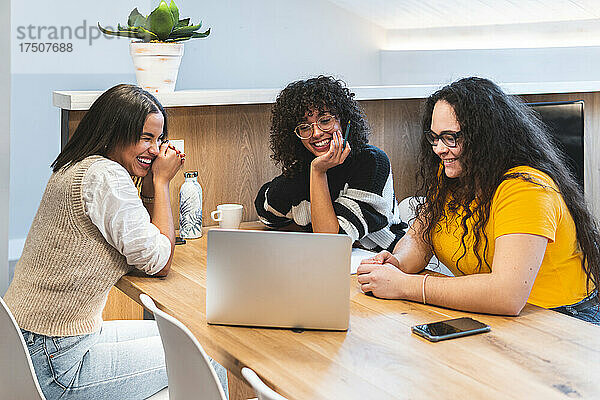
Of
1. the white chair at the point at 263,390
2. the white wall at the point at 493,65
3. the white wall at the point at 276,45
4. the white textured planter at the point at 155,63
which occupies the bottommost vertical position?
the white chair at the point at 263,390

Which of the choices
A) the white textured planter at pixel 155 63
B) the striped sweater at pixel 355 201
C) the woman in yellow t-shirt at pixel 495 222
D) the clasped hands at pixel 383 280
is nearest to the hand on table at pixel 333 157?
the striped sweater at pixel 355 201

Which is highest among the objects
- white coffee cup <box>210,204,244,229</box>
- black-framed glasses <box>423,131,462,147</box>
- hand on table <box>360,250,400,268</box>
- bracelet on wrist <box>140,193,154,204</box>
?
black-framed glasses <box>423,131,462,147</box>

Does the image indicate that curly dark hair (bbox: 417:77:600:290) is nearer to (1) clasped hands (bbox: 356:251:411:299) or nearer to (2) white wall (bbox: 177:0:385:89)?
(1) clasped hands (bbox: 356:251:411:299)

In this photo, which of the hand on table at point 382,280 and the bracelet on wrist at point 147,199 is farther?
the bracelet on wrist at point 147,199

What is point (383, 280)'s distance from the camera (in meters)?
1.54

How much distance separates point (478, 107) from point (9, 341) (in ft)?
3.78

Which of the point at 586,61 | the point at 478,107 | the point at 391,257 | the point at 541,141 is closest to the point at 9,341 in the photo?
the point at 391,257

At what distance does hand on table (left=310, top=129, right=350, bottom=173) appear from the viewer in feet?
6.50

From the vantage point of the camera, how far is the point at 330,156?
6.51 ft

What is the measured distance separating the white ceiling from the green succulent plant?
7.04 feet

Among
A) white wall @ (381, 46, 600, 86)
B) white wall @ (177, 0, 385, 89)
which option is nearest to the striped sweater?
white wall @ (381, 46, 600, 86)

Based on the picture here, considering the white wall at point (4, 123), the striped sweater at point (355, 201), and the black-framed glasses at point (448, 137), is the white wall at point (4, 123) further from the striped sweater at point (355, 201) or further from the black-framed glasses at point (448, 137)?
the black-framed glasses at point (448, 137)

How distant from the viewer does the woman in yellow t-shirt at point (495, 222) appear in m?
1.43

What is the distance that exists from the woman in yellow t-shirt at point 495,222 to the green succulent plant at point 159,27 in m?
0.84
